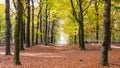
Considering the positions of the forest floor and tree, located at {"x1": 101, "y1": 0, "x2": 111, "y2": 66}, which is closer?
tree, located at {"x1": 101, "y1": 0, "x2": 111, "y2": 66}

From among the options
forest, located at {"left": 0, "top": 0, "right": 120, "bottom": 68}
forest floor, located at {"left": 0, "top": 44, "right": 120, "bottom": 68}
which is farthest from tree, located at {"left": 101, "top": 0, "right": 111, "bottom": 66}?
forest floor, located at {"left": 0, "top": 44, "right": 120, "bottom": 68}

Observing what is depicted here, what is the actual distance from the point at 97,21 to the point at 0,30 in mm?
23655

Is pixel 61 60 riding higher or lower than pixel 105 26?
lower

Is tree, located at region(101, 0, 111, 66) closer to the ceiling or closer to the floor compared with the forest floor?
closer to the ceiling

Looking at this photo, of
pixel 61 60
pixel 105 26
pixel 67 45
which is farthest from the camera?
pixel 67 45

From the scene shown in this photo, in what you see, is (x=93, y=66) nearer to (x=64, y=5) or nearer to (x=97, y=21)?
(x=64, y=5)

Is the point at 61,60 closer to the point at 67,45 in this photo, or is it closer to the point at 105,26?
the point at 105,26

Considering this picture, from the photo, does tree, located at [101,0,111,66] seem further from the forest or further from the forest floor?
the forest floor

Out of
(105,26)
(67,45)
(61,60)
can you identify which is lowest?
(67,45)

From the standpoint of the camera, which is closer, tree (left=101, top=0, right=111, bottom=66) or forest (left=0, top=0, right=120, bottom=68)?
tree (left=101, top=0, right=111, bottom=66)

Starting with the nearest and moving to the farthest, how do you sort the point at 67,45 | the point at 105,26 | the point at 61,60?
the point at 105,26
the point at 61,60
the point at 67,45

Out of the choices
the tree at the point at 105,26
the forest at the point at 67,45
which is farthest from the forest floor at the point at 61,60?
the tree at the point at 105,26

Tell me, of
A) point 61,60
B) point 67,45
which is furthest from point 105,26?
point 67,45

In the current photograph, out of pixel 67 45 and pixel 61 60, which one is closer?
pixel 61 60
